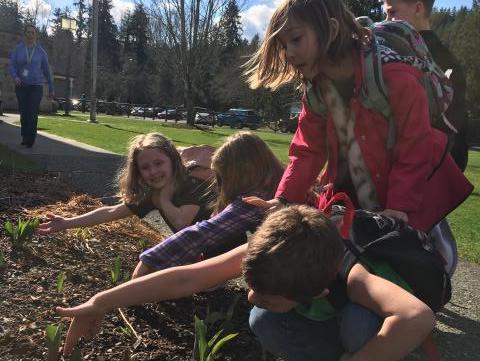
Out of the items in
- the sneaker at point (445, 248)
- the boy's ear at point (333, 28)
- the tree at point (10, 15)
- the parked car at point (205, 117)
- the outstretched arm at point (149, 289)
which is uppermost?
the tree at point (10, 15)

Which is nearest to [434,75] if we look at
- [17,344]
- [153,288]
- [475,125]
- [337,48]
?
[337,48]

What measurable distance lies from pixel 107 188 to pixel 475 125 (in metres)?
43.1

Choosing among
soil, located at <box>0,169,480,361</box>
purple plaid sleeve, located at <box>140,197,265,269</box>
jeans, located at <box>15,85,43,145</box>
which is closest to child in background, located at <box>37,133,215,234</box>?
soil, located at <box>0,169,480,361</box>

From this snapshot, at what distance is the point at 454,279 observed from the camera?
409 cm

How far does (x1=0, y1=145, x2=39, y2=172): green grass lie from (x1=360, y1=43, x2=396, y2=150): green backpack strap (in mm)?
4490

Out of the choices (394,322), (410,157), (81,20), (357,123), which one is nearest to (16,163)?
(357,123)

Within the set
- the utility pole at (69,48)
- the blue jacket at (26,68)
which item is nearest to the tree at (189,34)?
the utility pole at (69,48)

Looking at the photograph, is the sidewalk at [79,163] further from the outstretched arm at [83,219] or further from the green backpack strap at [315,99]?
the green backpack strap at [315,99]

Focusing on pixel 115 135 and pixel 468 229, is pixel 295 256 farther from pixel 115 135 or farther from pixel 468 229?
pixel 115 135

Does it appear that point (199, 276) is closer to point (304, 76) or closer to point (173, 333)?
point (173, 333)

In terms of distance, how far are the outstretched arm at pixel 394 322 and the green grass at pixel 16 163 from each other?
488 cm

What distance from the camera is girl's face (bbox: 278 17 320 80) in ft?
7.50

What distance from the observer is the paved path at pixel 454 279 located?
2.82 meters

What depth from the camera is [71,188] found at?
19.0ft
